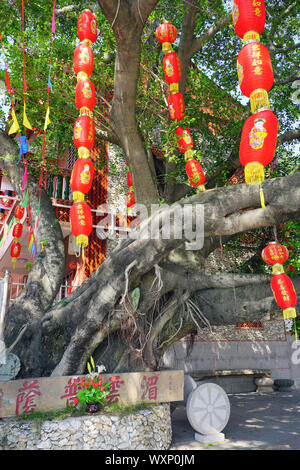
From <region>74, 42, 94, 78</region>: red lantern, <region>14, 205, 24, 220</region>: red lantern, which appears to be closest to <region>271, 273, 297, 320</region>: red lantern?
<region>74, 42, 94, 78</region>: red lantern

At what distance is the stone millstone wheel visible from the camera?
17.2 ft

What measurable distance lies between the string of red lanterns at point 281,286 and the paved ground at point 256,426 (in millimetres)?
1897

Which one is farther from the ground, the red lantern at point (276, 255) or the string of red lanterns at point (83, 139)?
the string of red lanterns at point (83, 139)

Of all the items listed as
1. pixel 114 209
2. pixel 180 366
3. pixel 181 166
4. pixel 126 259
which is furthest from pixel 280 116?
pixel 180 366

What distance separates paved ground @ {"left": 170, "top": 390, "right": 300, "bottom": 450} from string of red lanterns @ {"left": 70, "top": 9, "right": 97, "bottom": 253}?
3.27 m

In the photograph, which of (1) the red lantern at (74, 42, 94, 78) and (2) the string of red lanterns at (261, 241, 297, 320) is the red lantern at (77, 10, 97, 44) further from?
(2) the string of red lanterns at (261, 241, 297, 320)

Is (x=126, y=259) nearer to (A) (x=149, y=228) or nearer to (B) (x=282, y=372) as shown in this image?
(A) (x=149, y=228)

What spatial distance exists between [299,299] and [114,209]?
18.7 feet

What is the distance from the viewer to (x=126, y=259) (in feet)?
16.9

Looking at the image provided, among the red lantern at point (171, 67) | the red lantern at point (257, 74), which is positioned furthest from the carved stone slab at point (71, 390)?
the red lantern at point (171, 67)

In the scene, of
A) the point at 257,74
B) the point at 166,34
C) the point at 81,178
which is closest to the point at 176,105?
the point at 166,34

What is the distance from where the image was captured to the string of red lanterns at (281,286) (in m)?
4.61

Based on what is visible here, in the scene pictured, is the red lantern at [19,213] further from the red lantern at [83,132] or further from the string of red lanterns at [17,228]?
the red lantern at [83,132]

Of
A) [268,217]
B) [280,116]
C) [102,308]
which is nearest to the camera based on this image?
[268,217]
